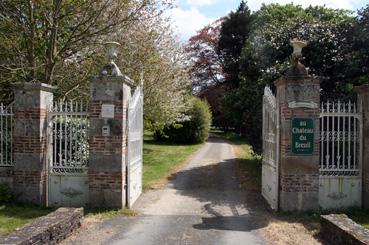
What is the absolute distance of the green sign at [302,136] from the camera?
352 inches

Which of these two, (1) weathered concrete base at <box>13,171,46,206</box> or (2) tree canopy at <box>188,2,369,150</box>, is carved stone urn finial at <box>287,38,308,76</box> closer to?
(2) tree canopy at <box>188,2,369,150</box>

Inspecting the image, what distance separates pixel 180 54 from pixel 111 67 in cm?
1304

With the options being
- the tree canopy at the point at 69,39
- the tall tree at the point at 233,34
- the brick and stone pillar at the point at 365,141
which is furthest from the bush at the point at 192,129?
the brick and stone pillar at the point at 365,141

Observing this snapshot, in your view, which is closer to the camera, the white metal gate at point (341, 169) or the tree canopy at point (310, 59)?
the white metal gate at point (341, 169)

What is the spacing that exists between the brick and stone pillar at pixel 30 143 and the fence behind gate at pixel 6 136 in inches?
12.7

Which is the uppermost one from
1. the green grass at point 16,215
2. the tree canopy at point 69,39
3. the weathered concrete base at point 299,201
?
the tree canopy at point 69,39

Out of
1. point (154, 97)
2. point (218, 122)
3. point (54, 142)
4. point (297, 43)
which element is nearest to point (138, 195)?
point (54, 142)

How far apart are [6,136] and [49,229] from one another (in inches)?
161

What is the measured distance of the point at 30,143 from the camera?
9266 mm

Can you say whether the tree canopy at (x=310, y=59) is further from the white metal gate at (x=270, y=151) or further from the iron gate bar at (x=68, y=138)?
the iron gate bar at (x=68, y=138)

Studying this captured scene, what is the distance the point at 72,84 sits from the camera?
1456 centimetres

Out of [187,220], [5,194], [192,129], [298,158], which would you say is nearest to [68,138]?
[5,194]

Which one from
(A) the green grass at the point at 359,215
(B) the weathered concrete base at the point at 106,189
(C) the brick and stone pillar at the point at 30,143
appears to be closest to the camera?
(A) the green grass at the point at 359,215

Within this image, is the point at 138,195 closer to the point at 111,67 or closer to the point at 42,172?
the point at 42,172
